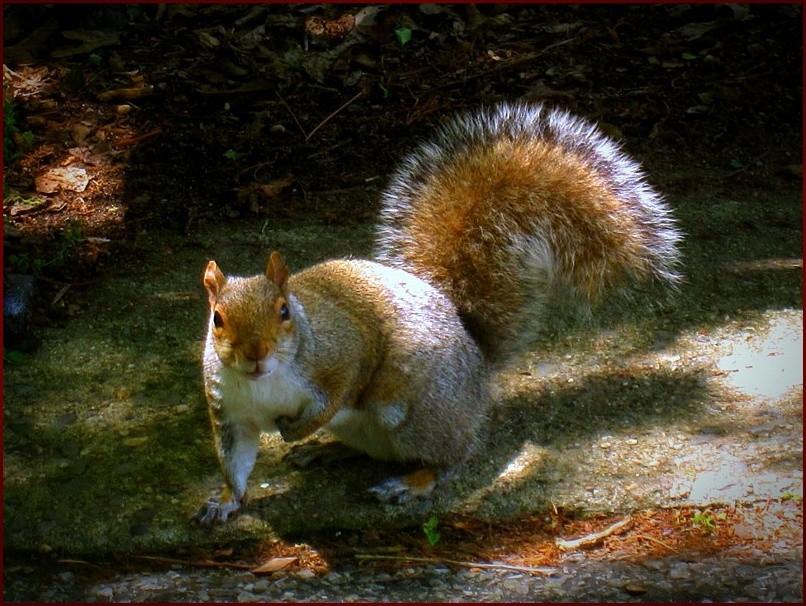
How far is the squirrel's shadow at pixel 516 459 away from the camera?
2.94 meters

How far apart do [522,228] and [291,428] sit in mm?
914

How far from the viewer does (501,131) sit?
332cm

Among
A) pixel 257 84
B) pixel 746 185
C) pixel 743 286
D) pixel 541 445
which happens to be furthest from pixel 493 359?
pixel 257 84

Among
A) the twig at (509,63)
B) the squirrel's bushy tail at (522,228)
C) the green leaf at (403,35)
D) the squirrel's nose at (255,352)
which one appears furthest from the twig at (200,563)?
the green leaf at (403,35)

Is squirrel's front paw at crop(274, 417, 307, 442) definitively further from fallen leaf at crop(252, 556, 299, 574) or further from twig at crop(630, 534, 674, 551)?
twig at crop(630, 534, 674, 551)

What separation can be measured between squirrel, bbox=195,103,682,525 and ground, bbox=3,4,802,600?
0.71ft

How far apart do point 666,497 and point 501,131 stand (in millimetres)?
1228

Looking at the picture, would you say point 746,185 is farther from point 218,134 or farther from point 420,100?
point 218,134

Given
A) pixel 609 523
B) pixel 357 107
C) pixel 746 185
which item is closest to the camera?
pixel 609 523

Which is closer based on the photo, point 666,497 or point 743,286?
point 666,497

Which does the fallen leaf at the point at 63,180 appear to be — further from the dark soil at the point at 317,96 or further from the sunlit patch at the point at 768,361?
the sunlit patch at the point at 768,361

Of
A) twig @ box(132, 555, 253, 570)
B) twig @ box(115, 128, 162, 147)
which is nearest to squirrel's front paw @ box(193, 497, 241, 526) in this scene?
twig @ box(132, 555, 253, 570)

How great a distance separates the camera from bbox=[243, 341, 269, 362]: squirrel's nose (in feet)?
8.06

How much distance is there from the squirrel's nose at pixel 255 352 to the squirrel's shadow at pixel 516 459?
2.07 feet
